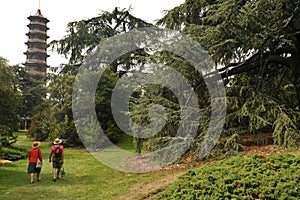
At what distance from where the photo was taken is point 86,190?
706 centimetres

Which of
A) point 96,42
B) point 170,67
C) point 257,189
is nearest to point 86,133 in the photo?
point 96,42

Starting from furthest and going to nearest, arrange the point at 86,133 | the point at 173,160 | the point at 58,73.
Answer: the point at 58,73
the point at 86,133
the point at 173,160

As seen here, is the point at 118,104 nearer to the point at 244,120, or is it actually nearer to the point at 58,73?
the point at 58,73

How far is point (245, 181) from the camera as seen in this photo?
443 centimetres

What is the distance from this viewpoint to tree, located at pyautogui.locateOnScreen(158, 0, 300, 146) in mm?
8578

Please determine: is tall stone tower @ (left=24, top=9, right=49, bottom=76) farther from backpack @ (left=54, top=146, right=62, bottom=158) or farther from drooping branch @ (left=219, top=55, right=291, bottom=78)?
backpack @ (left=54, top=146, right=62, bottom=158)

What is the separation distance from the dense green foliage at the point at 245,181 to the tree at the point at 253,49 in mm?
3648

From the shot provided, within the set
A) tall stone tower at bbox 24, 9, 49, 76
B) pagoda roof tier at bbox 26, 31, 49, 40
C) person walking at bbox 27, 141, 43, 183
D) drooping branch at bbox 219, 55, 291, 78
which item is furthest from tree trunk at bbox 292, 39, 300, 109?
pagoda roof tier at bbox 26, 31, 49, 40

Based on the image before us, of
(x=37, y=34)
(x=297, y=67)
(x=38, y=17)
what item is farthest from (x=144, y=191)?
(x=38, y=17)

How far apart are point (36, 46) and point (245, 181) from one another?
50.3 meters

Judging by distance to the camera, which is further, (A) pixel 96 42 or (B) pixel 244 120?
(A) pixel 96 42

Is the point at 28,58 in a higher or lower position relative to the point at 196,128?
higher

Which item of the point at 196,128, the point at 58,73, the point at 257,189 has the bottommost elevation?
the point at 257,189

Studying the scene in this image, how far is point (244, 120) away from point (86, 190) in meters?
5.35
